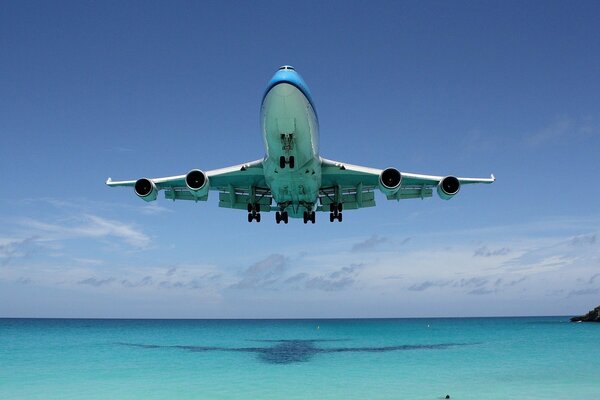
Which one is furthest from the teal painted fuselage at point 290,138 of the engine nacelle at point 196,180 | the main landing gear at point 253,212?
the main landing gear at point 253,212

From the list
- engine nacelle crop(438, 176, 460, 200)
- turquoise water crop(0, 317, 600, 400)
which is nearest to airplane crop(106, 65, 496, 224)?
engine nacelle crop(438, 176, 460, 200)

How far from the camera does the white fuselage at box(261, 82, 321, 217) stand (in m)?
22.7

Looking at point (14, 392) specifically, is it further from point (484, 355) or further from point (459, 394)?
point (484, 355)

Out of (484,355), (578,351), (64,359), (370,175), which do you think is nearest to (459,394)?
(370,175)

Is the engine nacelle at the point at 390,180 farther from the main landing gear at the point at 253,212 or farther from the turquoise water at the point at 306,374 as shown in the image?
the turquoise water at the point at 306,374

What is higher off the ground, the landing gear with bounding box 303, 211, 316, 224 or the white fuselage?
the white fuselage

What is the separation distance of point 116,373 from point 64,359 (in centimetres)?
1643

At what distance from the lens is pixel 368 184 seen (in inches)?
1297

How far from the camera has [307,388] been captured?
144 ft

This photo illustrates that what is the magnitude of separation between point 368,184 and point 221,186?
838 centimetres

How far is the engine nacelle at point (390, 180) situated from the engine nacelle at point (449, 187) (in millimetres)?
2851

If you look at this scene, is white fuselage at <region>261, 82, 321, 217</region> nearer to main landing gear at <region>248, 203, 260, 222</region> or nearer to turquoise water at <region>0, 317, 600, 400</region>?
main landing gear at <region>248, 203, 260, 222</region>

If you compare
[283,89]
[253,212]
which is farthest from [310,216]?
[283,89]

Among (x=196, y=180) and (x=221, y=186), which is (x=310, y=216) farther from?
(x=196, y=180)
